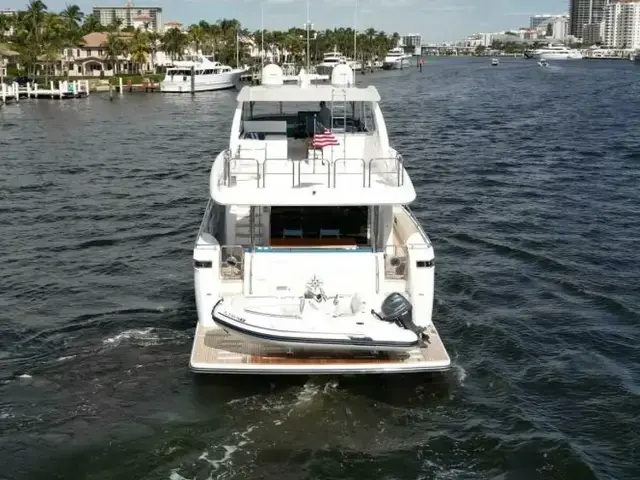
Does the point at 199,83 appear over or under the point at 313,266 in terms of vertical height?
over

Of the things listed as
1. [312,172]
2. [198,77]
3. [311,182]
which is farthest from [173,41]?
[311,182]

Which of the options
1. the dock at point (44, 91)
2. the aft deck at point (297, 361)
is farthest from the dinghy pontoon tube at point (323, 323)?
the dock at point (44, 91)

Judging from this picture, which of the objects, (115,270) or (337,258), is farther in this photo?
(115,270)

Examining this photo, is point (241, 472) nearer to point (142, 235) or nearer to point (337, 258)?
point (337, 258)

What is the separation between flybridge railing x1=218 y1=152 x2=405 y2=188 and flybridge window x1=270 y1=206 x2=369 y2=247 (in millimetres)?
626

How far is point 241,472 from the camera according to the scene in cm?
1050

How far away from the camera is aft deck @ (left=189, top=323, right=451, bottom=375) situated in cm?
1186

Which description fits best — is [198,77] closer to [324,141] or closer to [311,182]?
[324,141]

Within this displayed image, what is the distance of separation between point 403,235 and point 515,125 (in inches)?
1535

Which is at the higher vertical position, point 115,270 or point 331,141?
point 331,141

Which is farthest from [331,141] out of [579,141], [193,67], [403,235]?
[193,67]

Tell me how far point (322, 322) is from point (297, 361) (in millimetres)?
679

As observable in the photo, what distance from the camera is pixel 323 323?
12.1 metres

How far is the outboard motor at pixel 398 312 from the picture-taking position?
12227 mm
